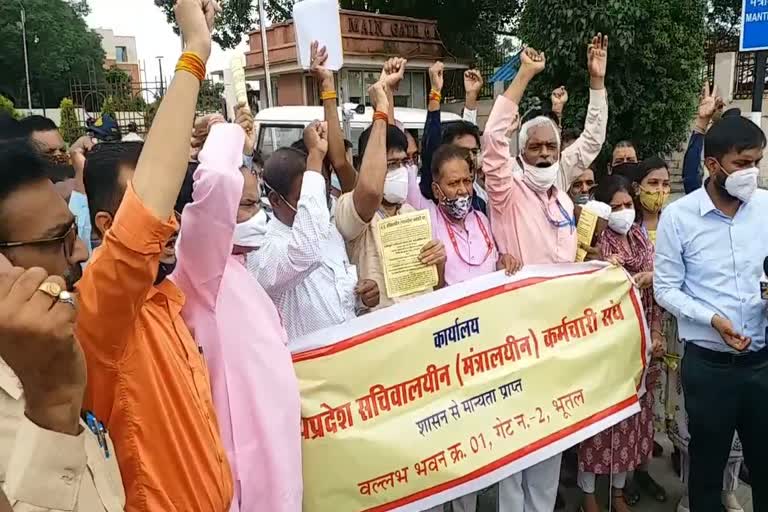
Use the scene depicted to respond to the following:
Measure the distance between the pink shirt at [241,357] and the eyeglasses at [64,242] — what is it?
1.44ft

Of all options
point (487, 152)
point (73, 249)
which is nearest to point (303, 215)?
point (73, 249)

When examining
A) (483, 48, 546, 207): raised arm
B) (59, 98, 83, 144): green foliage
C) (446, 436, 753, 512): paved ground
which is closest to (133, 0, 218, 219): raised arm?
(483, 48, 546, 207): raised arm

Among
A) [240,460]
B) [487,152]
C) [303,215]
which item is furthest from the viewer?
[487,152]

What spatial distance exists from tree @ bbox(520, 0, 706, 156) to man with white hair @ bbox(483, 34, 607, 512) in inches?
315

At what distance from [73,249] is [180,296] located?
482 mm

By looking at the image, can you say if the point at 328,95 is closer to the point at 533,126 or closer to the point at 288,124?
the point at 533,126

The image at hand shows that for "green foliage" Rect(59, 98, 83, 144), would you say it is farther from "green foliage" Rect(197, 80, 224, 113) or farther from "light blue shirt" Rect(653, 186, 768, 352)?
"light blue shirt" Rect(653, 186, 768, 352)

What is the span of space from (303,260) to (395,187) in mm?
929

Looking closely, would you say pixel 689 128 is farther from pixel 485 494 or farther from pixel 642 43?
pixel 485 494

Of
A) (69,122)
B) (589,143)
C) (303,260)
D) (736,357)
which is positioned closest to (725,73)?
(589,143)

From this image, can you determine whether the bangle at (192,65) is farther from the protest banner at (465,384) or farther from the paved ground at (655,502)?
the paved ground at (655,502)

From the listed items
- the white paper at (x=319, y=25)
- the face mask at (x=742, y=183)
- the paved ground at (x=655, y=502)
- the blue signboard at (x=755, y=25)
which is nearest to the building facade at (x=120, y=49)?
the white paper at (x=319, y=25)

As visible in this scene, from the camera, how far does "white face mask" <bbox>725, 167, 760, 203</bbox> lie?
2805 millimetres

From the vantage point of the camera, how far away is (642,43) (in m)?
10.7
